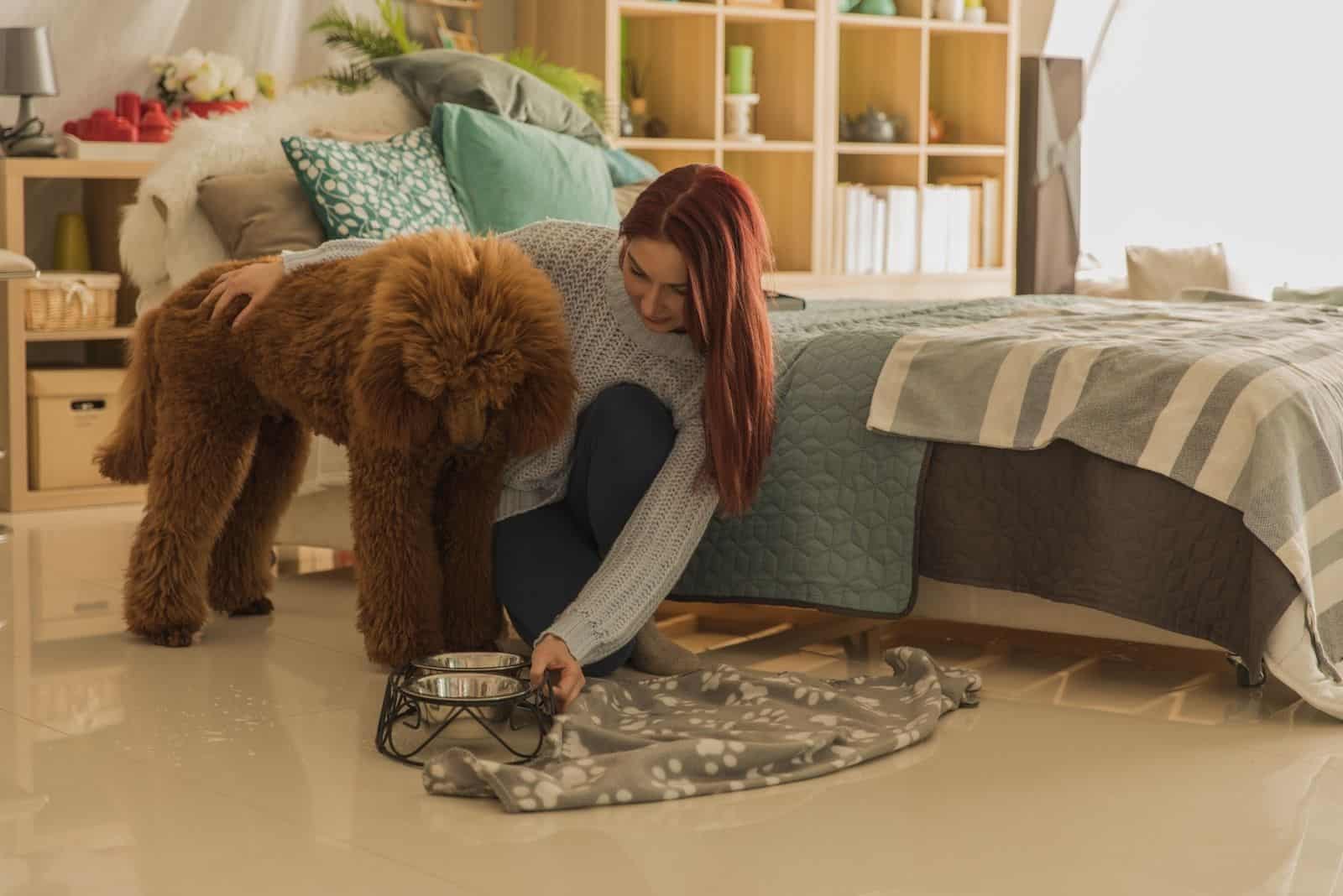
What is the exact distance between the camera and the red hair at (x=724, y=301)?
2014mm

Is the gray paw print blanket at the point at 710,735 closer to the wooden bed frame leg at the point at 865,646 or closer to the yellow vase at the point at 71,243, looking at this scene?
the wooden bed frame leg at the point at 865,646

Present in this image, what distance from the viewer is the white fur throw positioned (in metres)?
2.99

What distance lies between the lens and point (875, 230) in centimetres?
504

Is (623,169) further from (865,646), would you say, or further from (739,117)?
(865,646)

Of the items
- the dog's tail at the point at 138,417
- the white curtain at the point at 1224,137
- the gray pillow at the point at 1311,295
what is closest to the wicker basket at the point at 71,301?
the dog's tail at the point at 138,417

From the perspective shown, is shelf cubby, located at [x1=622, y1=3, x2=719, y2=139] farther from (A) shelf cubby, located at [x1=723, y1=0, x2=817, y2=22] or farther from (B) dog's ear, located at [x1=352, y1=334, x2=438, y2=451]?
(B) dog's ear, located at [x1=352, y1=334, x2=438, y2=451]

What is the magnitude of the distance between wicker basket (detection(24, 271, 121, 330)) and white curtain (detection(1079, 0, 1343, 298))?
3203 millimetres

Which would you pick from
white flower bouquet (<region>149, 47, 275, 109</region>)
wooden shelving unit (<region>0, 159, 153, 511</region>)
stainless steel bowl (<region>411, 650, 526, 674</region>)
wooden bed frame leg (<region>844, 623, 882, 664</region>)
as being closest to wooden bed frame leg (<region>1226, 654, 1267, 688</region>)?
wooden bed frame leg (<region>844, 623, 882, 664</region>)

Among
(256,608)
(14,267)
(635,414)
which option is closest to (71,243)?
(14,267)

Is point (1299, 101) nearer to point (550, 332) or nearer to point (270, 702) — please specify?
point (550, 332)

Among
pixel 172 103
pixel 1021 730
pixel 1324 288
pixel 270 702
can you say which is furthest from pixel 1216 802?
pixel 172 103

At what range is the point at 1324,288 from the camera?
400 centimetres

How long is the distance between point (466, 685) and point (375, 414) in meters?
0.38

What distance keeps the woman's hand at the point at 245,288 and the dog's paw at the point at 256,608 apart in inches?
21.8
